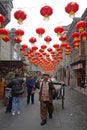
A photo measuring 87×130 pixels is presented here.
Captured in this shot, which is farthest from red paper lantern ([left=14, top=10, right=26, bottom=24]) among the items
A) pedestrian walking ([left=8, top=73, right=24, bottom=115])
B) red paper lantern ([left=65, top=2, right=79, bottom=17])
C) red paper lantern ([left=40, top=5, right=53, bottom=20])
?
pedestrian walking ([left=8, top=73, right=24, bottom=115])

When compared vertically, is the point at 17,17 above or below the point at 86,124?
above

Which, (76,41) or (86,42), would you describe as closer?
(76,41)

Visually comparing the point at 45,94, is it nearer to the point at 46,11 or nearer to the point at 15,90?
the point at 15,90

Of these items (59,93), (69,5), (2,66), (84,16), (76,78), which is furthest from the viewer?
(76,78)

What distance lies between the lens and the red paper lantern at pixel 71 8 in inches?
508

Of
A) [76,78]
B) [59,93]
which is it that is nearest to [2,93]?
[59,93]

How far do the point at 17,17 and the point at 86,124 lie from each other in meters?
6.19

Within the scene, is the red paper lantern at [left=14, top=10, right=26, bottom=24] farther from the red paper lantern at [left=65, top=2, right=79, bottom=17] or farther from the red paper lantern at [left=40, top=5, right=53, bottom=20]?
the red paper lantern at [left=65, top=2, right=79, bottom=17]

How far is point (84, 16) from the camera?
36.1 meters

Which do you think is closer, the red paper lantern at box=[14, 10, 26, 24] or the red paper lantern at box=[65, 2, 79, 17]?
the red paper lantern at box=[65, 2, 79, 17]

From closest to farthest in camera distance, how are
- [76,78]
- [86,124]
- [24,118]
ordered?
1. [86,124]
2. [24,118]
3. [76,78]

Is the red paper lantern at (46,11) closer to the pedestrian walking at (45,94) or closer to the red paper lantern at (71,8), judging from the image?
the red paper lantern at (71,8)

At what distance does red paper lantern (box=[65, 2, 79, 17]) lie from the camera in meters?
12.9

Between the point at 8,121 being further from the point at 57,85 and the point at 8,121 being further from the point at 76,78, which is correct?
the point at 76,78
